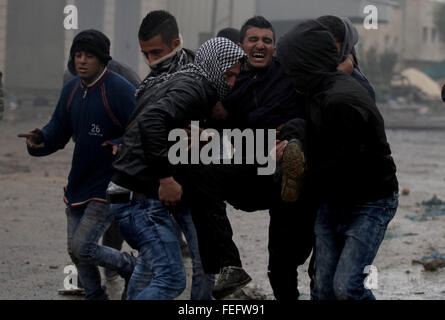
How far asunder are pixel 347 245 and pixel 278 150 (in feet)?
1.95

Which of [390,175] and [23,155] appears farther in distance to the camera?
[23,155]

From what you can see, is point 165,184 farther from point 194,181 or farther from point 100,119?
point 100,119

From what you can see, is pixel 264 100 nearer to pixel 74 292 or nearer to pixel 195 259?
pixel 195 259

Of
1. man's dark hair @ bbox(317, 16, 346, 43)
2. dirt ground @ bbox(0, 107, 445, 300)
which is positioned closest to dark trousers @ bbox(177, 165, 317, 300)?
man's dark hair @ bbox(317, 16, 346, 43)

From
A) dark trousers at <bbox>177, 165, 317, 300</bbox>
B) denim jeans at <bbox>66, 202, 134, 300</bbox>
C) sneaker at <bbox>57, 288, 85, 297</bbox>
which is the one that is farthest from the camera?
sneaker at <bbox>57, 288, 85, 297</bbox>

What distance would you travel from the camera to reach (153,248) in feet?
12.7

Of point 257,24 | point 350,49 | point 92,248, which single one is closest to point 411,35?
point 257,24

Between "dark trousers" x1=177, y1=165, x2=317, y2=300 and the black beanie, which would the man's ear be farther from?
the black beanie

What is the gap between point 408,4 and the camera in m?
58.3

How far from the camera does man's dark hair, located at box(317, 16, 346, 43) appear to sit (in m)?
4.24

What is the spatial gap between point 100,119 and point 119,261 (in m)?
0.91

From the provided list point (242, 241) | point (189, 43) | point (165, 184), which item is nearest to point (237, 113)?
point (165, 184)

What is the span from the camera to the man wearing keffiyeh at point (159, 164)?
143 inches

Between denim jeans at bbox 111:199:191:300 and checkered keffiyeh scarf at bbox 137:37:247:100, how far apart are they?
666 mm
